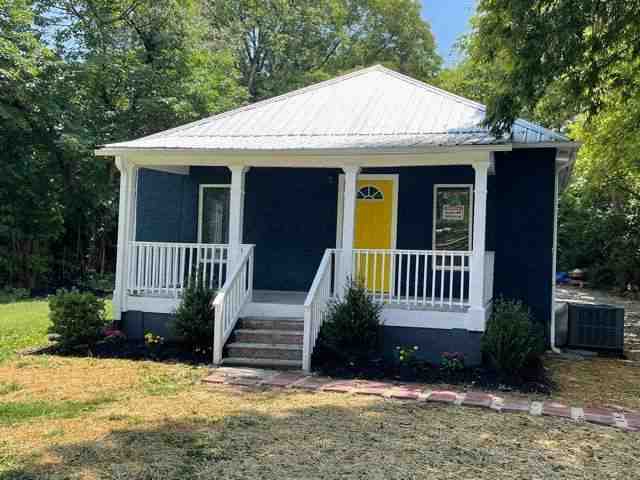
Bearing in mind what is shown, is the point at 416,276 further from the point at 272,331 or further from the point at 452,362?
the point at 272,331

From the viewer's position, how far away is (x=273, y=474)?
4.26m

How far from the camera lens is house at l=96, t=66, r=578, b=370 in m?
8.18

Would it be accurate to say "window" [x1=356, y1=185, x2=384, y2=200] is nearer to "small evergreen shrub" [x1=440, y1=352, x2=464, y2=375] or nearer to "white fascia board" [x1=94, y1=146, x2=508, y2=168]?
"white fascia board" [x1=94, y1=146, x2=508, y2=168]

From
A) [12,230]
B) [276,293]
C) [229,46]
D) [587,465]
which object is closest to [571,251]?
[229,46]

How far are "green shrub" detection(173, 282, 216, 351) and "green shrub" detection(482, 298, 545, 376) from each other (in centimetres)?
375

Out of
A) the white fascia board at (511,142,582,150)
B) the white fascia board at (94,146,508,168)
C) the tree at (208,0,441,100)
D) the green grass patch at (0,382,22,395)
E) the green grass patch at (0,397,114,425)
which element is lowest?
the green grass patch at (0,382,22,395)

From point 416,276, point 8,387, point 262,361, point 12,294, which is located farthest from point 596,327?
point 12,294

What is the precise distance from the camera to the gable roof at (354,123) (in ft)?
29.0

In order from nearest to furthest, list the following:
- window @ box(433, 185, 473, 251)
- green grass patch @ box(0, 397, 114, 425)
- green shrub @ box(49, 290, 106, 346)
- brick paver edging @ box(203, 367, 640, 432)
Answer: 1. green grass patch @ box(0, 397, 114, 425)
2. brick paver edging @ box(203, 367, 640, 432)
3. green shrub @ box(49, 290, 106, 346)
4. window @ box(433, 185, 473, 251)

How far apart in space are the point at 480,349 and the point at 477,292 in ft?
2.46

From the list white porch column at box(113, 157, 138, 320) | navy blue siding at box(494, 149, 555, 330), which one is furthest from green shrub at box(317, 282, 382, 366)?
white porch column at box(113, 157, 138, 320)

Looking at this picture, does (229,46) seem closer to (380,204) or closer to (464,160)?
(380,204)

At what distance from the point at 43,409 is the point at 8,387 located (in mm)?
1144

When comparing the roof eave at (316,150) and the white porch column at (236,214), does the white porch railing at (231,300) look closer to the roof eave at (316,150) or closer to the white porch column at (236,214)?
the white porch column at (236,214)
